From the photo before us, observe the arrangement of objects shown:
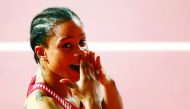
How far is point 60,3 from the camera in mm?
1975

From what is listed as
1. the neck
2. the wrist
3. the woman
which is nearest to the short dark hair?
the woman

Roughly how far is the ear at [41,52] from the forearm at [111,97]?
296mm

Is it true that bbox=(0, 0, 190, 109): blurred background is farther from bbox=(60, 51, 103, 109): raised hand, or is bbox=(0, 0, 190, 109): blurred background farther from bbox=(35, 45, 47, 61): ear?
bbox=(60, 51, 103, 109): raised hand

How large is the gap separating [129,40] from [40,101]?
59 cm

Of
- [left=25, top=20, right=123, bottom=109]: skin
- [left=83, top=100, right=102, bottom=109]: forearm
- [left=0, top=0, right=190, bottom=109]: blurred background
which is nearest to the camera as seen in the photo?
[left=83, top=100, right=102, bottom=109]: forearm

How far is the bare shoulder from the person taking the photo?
65.1 inches

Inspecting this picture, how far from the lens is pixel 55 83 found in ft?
5.87

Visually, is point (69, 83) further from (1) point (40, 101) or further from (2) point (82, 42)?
(2) point (82, 42)

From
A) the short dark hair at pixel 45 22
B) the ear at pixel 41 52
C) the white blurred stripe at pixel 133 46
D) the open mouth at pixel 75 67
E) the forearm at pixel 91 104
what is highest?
the short dark hair at pixel 45 22

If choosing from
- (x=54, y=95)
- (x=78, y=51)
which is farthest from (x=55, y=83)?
(x=78, y=51)

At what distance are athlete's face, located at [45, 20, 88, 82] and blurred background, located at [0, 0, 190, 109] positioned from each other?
0.62 ft

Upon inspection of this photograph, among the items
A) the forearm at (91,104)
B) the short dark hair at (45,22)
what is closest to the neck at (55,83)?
the short dark hair at (45,22)

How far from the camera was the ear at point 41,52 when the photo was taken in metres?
1.77

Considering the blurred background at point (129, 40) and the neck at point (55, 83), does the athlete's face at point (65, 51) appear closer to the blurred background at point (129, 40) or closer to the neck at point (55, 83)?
the neck at point (55, 83)
